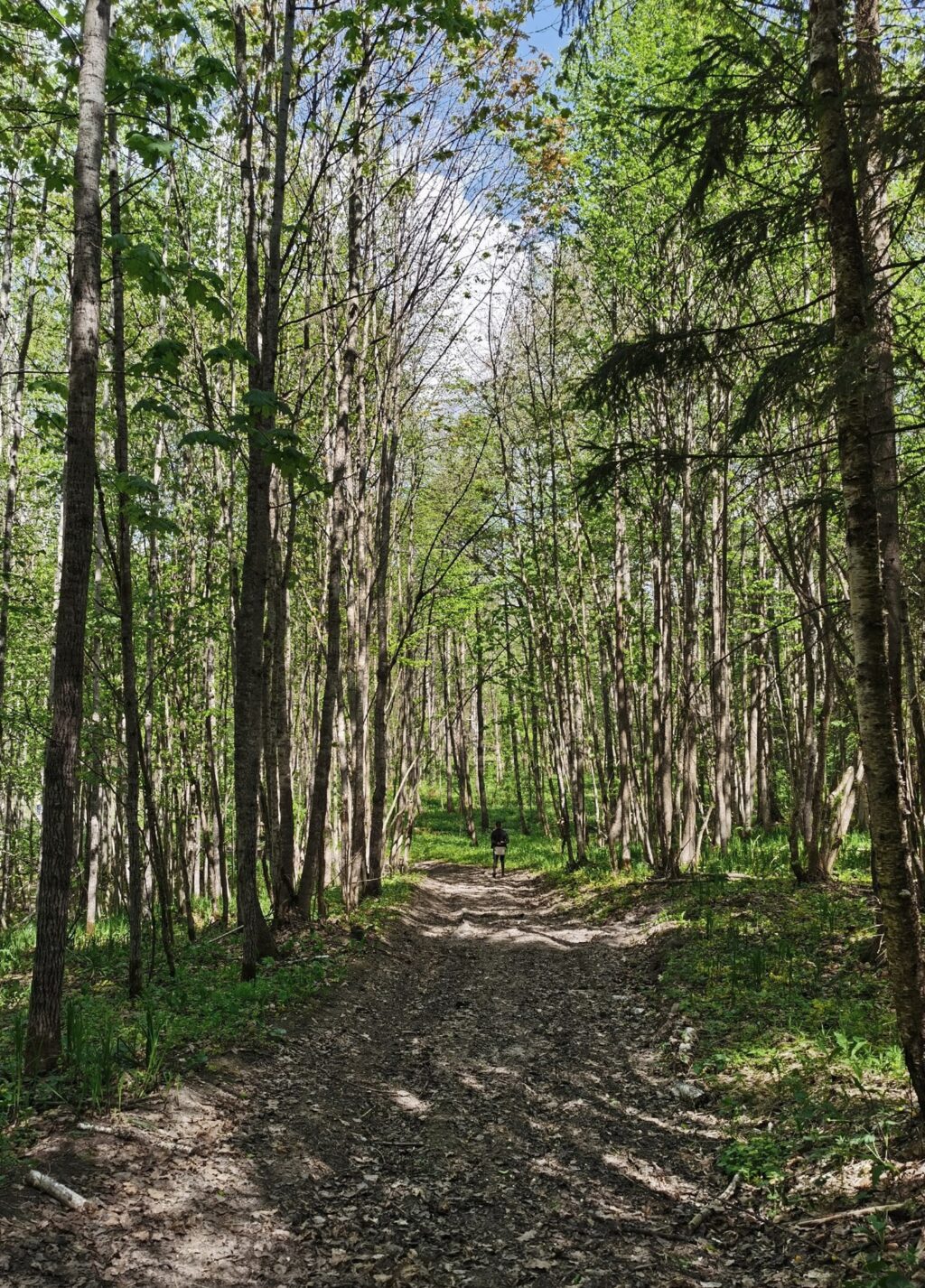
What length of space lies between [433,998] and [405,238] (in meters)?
11.0

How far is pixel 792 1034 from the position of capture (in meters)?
5.95

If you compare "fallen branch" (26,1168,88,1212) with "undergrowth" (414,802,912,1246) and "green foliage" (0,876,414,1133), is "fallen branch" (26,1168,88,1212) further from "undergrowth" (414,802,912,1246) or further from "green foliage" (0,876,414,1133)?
"undergrowth" (414,802,912,1246)

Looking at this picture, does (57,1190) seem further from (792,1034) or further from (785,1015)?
(785,1015)

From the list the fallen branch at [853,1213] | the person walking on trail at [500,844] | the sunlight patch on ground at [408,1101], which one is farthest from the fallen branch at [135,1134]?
the person walking on trail at [500,844]

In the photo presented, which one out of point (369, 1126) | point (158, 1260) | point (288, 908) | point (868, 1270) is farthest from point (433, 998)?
point (868, 1270)

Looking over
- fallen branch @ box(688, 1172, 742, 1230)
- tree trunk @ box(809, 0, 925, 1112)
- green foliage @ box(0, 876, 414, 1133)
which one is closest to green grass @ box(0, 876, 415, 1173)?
green foliage @ box(0, 876, 414, 1133)

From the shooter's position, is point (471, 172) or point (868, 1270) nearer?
point (868, 1270)

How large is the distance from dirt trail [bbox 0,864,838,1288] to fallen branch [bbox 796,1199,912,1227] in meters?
0.13

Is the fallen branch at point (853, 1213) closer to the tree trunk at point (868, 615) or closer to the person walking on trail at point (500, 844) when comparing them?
the tree trunk at point (868, 615)

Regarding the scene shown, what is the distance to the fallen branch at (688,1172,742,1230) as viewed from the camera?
161 inches

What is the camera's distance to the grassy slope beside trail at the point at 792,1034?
4.17 meters

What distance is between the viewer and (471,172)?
11953 mm

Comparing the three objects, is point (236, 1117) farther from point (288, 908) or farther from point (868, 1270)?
point (288, 908)

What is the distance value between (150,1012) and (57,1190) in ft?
5.49
